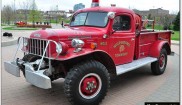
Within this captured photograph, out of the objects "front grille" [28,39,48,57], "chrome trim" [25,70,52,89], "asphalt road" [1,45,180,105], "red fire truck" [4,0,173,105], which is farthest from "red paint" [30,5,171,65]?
"asphalt road" [1,45,180,105]

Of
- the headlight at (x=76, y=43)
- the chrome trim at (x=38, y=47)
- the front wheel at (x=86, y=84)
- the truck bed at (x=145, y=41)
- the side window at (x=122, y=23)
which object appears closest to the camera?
the front wheel at (x=86, y=84)

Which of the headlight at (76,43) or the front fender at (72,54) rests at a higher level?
the headlight at (76,43)

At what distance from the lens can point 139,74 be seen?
752 cm

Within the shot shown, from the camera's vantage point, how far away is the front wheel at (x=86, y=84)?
4.39m

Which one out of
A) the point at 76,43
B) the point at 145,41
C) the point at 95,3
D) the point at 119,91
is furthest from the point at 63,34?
the point at 145,41

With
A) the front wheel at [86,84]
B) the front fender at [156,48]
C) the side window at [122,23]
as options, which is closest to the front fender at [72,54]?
the front wheel at [86,84]

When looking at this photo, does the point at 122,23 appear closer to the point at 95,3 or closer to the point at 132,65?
the point at 95,3

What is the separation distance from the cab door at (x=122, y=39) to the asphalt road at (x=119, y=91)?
71cm

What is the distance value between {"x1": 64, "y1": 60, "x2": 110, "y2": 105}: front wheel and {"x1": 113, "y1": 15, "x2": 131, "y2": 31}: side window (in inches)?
57.7

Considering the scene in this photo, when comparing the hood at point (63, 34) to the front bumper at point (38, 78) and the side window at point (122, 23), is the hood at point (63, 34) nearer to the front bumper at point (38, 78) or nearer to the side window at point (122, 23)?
the side window at point (122, 23)

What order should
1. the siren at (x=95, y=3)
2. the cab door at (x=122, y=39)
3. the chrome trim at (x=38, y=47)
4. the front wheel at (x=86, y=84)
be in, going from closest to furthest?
the front wheel at (x=86, y=84) → the chrome trim at (x=38, y=47) → the cab door at (x=122, y=39) → the siren at (x=95, y=3)

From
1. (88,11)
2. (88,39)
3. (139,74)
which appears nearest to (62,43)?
(88,39)

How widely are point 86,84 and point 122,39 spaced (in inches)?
69.6

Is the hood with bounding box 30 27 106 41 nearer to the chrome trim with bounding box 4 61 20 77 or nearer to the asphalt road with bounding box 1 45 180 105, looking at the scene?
the chrome trim with bounding box 4 61 20 77
